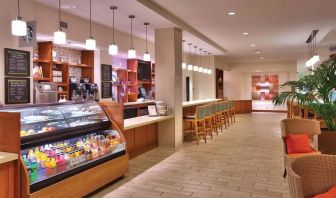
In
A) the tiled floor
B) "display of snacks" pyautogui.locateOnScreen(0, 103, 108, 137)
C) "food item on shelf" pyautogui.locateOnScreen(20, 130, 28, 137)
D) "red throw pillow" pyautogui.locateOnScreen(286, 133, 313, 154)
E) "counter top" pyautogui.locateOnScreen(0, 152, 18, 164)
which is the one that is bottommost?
the tiled floor

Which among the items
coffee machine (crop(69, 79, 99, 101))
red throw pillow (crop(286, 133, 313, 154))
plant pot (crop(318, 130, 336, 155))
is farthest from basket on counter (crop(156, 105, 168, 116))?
plant pot (crop(318, 130, 336, 155))

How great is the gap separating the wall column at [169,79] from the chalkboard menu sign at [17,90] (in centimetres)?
288

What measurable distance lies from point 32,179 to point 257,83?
15.7 meters

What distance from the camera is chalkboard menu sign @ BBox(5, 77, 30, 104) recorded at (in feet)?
14.9

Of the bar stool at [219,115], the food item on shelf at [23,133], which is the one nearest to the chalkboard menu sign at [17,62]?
the food item on shelf at [23,133]

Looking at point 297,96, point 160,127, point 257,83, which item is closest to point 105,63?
point 160,127

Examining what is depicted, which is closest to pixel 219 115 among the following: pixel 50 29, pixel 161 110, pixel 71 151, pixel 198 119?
pixel 198 119

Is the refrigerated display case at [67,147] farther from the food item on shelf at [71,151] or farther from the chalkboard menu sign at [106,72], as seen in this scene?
the chalkboard menu sign at [106,72]

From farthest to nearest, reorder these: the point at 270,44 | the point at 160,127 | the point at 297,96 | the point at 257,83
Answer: the point at 257,83, the point at 270,44, the point at 160,127, the point at 297,96

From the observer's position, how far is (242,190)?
12.4 feet

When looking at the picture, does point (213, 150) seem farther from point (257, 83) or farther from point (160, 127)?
point (257, 83)

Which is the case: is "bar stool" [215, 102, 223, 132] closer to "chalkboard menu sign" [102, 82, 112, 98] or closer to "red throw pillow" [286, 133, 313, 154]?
A: "chalkboard menu sign" [102, 82, 112, 98]

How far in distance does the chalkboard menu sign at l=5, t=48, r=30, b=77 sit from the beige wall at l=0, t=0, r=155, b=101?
0.25 ft

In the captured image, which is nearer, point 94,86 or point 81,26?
point 81,26
